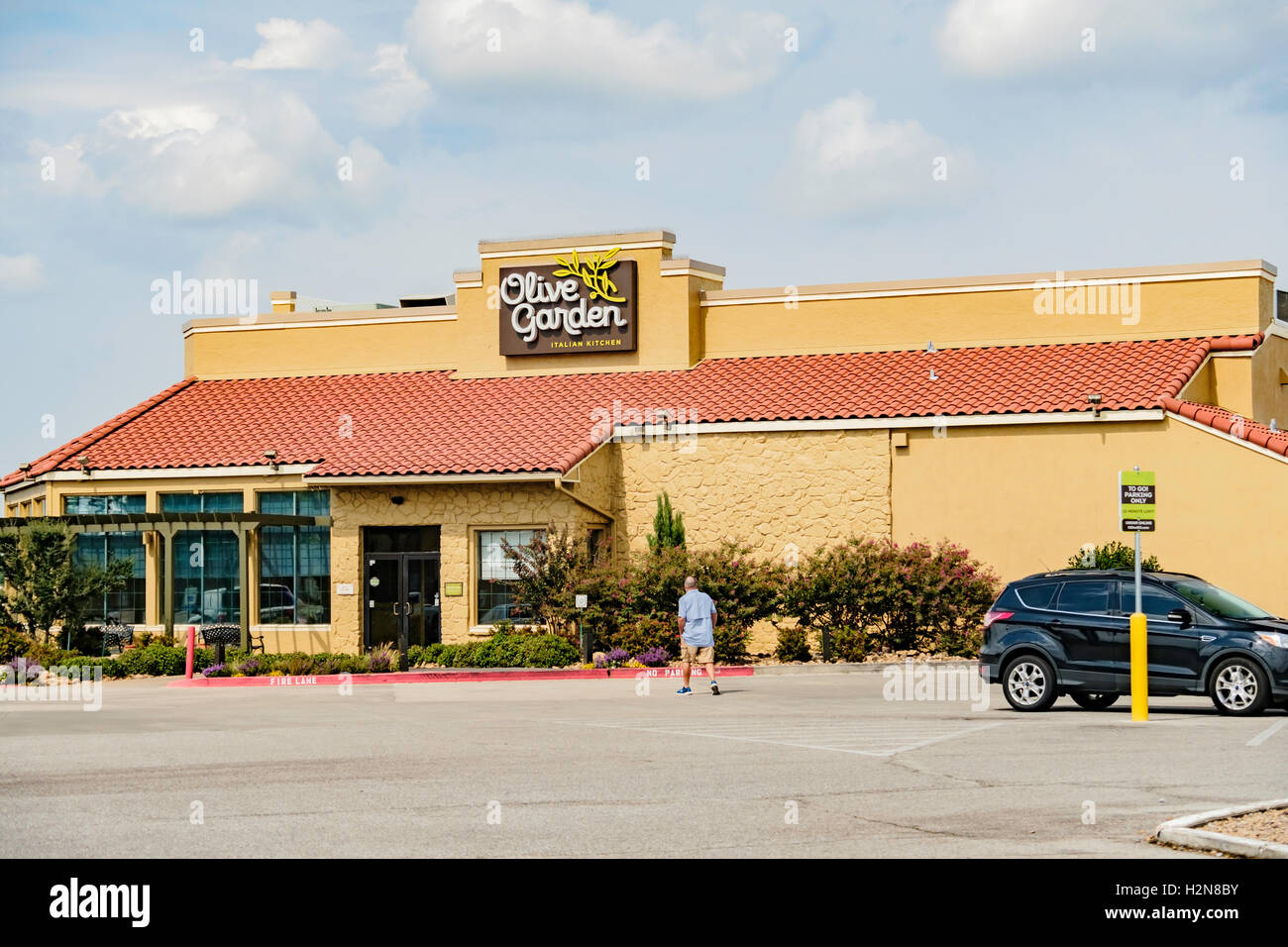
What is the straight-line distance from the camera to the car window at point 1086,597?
805 inches

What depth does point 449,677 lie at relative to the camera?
2881 centimetres

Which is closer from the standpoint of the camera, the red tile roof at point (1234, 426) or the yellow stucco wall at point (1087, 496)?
the red tile roof at point (1234, 426)

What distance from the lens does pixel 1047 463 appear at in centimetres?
3070

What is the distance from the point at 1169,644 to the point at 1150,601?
25.2 inches

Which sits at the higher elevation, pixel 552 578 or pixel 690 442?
pixel 690 442

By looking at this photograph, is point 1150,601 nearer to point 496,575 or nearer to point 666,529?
point 666,529

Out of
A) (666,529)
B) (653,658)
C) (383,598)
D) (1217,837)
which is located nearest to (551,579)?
(653,658)

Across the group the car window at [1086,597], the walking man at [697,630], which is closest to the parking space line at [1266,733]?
the car window at [1086,597]

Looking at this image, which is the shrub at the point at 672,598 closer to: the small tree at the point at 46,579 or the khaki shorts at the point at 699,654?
the khaki shorts at the point at 699,654

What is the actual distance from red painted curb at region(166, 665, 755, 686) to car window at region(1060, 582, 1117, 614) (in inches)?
331

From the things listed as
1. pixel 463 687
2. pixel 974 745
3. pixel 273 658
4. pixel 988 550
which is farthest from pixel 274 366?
pixel 974 745

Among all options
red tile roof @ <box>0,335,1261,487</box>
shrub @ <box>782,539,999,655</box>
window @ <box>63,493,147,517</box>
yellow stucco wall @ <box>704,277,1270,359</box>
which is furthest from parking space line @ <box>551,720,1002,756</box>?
window @ <box>63,493,147,517</box>
